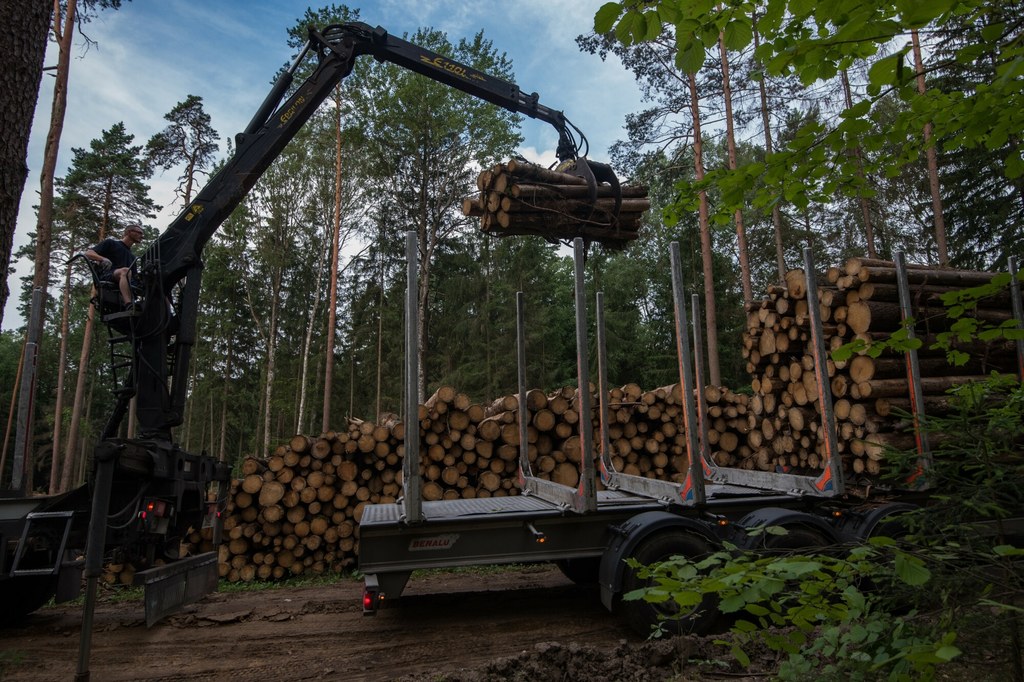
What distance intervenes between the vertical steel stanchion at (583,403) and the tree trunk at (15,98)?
3.30 metres

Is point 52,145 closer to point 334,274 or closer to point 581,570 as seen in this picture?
point 334,274

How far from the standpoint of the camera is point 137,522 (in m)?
4.82

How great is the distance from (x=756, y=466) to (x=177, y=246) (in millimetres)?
6964

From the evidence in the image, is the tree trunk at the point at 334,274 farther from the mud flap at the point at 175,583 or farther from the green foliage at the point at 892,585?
the green foliage at the point at 892,585

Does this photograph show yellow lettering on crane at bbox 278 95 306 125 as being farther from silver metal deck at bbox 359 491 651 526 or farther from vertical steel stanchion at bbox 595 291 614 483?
silver metal deck at bbox 359 491 651 526

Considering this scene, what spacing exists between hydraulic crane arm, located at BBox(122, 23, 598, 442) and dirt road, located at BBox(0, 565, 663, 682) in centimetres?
176

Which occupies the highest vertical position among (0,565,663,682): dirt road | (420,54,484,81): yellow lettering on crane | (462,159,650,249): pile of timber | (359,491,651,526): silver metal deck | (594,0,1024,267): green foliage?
(420,54,484,81): yellow lettering on crane

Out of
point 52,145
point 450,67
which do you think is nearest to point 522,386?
point 450,67

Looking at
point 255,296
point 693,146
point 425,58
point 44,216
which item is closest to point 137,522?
point 425,58

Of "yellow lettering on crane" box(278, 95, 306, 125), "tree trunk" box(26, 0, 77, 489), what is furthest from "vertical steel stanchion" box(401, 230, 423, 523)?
"tree trunk" box(26, 0, 77, 489)

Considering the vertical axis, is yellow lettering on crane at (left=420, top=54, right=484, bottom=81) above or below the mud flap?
above

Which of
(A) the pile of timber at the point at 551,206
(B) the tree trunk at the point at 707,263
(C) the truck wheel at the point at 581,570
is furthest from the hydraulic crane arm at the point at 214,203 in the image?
(B) the tree trunk at the point at 707,263

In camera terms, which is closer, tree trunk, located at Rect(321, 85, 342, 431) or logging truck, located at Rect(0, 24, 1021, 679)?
logging truck, located at Rect(0, 24, 1021, 679)

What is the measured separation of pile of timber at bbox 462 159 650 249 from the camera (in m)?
5.80
